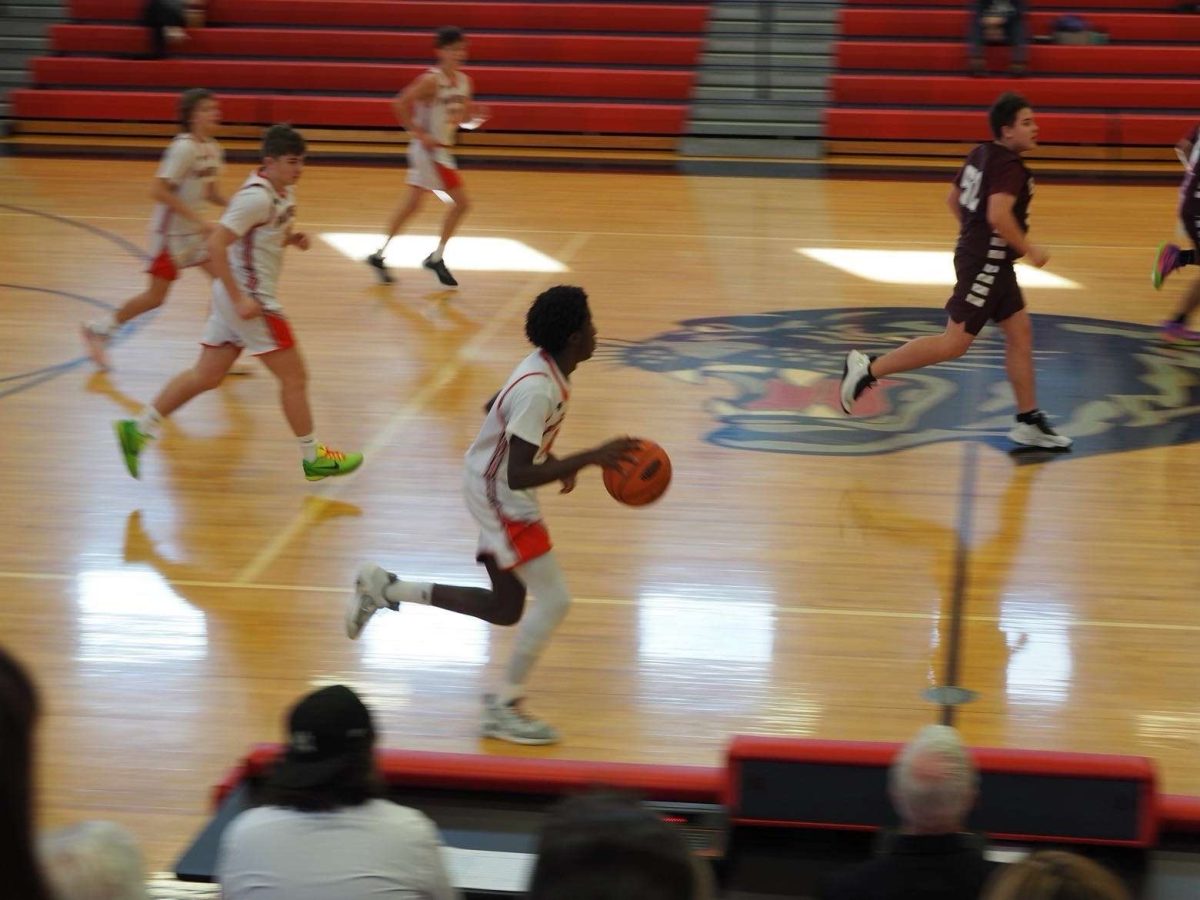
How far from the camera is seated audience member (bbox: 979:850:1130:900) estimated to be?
1924 mm

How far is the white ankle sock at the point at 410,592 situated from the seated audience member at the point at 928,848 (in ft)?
7.36

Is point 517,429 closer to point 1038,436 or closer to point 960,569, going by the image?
point 960,569

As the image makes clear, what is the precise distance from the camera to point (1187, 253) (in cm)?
917

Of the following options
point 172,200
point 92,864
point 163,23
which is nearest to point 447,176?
Result: point 172,200

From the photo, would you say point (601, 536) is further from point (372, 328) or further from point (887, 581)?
point (372, 328)

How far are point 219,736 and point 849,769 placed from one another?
78.5 inches

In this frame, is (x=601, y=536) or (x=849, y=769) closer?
(x=849, y=769)

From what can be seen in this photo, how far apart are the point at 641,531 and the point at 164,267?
3.46 m

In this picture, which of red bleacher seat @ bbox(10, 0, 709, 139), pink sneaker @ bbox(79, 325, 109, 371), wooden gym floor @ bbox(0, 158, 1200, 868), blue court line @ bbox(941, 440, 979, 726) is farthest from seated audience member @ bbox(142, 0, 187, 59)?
blue court line @ bbox(941, 440, 979, 726)

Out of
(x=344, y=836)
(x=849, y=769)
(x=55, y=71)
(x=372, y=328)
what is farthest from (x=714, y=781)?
(x=55, y=71)

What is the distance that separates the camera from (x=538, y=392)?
14.2 ft

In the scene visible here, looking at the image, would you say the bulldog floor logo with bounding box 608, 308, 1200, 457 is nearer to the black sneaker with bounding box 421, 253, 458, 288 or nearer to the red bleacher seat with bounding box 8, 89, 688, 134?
the black sneaker with bounding box 421, 253, 458, 288

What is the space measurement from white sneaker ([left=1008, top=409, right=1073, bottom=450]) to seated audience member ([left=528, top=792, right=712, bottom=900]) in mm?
5714

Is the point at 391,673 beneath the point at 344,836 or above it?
beneath
